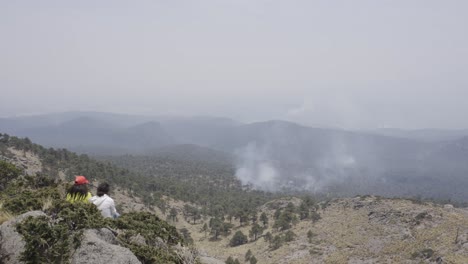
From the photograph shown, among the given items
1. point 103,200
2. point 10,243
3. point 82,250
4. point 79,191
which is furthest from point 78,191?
point 82,250

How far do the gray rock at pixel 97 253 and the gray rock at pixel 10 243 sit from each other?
1.20 meters

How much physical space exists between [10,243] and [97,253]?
193cm

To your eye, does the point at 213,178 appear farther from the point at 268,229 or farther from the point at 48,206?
the point at 48,206

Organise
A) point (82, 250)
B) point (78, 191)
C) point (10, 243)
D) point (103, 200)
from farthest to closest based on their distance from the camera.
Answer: point (103, 200) → point (78, 191) → point (82, 250) → point (10, 243)

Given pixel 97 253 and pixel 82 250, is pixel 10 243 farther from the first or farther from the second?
pixel 97 253

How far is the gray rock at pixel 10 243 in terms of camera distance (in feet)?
21.2

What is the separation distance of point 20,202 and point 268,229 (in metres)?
52.8

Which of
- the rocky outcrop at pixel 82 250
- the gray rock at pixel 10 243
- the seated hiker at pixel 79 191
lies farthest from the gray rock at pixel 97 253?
the seated hiker at pixel 79 191

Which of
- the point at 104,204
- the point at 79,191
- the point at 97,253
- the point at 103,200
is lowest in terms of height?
the point at 97,253

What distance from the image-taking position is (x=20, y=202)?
9.59 metres

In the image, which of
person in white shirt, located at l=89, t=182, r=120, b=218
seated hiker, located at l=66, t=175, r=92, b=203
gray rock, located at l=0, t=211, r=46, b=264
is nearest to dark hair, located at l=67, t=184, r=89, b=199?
seated hiker, located at l=66, t=175, r=92, b=203

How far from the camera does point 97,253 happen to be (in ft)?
22.3

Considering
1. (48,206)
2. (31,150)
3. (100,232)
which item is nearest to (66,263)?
(100,232)

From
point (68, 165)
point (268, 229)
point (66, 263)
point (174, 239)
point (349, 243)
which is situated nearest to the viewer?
point (66, 263)
